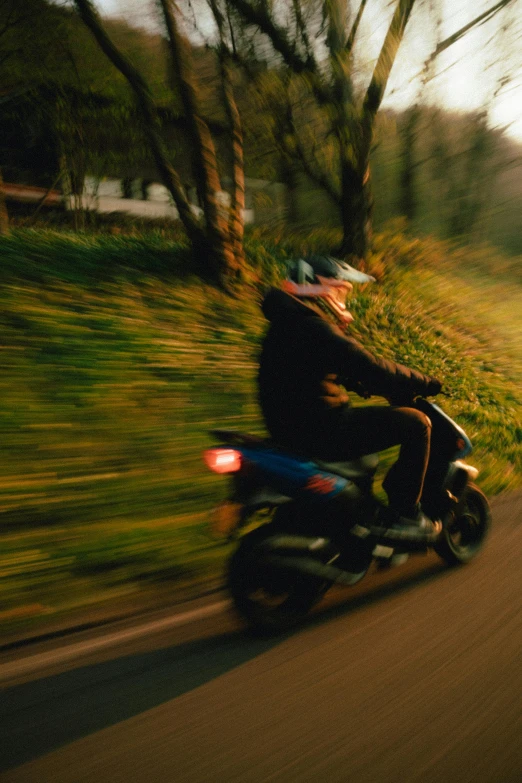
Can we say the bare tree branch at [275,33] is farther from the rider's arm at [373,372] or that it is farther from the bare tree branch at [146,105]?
the rider's arm at [373,372]

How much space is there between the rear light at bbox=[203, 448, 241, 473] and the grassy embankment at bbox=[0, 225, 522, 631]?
112 centimetres

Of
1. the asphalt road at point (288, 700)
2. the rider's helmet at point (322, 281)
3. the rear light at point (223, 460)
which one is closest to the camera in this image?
the asphalt road at point (288, 700)

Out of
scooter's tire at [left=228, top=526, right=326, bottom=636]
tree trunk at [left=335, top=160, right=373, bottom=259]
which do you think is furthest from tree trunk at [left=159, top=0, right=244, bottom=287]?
scooter's tire at [left=228, top=526, right=326, bottom=636]

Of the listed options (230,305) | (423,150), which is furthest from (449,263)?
(230,305)

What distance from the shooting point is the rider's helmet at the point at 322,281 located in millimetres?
3256

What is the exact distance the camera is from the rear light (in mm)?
2855

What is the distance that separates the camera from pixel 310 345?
3137 millimetres

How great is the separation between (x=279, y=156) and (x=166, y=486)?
9.45 m

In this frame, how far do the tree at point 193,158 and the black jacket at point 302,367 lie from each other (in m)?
6.01

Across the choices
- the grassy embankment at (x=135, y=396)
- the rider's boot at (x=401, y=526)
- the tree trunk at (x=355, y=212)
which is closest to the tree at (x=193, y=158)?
the grassy embankment at (x=135, y=396)

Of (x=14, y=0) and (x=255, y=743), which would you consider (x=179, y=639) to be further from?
(x=14, y=0)

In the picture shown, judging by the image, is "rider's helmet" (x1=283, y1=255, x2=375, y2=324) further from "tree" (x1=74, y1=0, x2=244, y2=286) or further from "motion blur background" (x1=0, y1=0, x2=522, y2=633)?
"tree" (x1=74, y1=0, x2=244, y2=286)

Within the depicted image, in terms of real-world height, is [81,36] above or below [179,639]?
above

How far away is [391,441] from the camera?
3.33 m
